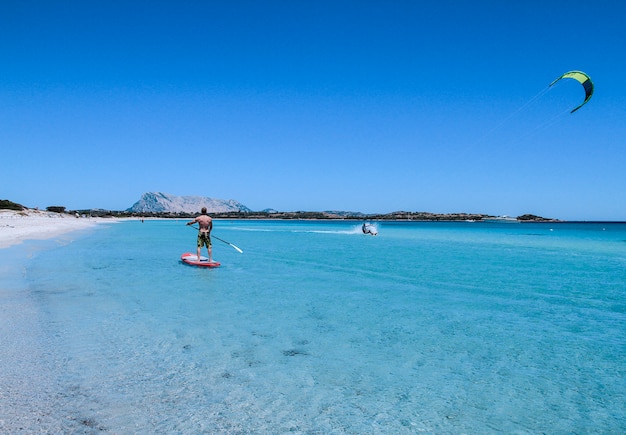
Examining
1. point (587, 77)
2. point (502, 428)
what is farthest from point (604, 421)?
point (587, 77)

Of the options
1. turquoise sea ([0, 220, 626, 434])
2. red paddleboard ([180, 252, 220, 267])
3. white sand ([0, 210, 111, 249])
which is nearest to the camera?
turquoise sea ([0, 220, 626, 434])

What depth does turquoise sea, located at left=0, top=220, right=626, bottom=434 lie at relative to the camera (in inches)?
187

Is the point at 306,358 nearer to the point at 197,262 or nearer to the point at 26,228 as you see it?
the point at 197,262

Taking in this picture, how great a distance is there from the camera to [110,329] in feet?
26.8

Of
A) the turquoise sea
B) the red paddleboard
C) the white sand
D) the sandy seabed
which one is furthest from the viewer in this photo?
the white sand

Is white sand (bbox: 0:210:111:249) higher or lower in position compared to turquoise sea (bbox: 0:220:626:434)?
higher

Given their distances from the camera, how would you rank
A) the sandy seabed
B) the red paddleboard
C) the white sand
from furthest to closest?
1. the white sand
2. the red paddleboard
3. the sandy seabed

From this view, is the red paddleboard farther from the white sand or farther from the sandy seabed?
the white sand

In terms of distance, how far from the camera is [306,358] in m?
6.73

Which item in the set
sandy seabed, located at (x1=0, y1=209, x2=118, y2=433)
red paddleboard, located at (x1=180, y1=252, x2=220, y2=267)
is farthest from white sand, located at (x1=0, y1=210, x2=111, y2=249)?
sandy seabed, located at (x1=0, y1=209, x2=118, y2=433)

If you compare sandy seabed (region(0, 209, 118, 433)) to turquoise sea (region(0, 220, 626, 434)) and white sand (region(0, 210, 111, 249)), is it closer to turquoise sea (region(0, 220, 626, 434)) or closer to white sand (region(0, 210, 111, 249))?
turquoise sea (region(0, 220, 626, 434))

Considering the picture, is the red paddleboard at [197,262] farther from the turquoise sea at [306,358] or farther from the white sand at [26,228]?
the white sand at [26,228]

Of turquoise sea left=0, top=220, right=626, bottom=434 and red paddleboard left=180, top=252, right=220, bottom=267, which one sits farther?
red paddleboard left=180, top=252, right=220, bottom=267

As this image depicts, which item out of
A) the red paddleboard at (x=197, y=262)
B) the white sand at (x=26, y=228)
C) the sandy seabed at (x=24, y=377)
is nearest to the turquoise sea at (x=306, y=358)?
the sandy seabed at (x=24, y=377)
